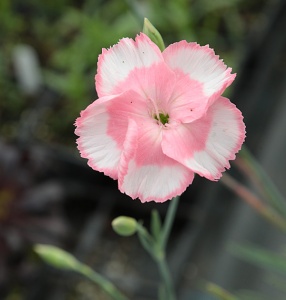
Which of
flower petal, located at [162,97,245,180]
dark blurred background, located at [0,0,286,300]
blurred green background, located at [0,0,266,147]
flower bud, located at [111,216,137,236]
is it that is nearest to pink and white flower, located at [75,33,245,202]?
flower petal, located at [162,97,245,180]

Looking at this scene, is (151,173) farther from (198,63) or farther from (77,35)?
(77,35)

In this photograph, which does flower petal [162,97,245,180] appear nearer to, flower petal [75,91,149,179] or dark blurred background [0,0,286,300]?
flower petal [75,91,149,179]

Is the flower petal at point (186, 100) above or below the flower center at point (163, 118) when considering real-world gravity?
above

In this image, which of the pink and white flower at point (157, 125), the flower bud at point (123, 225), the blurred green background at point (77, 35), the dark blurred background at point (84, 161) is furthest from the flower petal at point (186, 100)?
the blurred green background at point (77, 35)

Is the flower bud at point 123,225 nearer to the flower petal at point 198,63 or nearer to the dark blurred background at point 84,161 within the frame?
the flower petal at point 198,63

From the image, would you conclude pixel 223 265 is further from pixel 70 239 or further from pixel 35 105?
pixel 35 105
